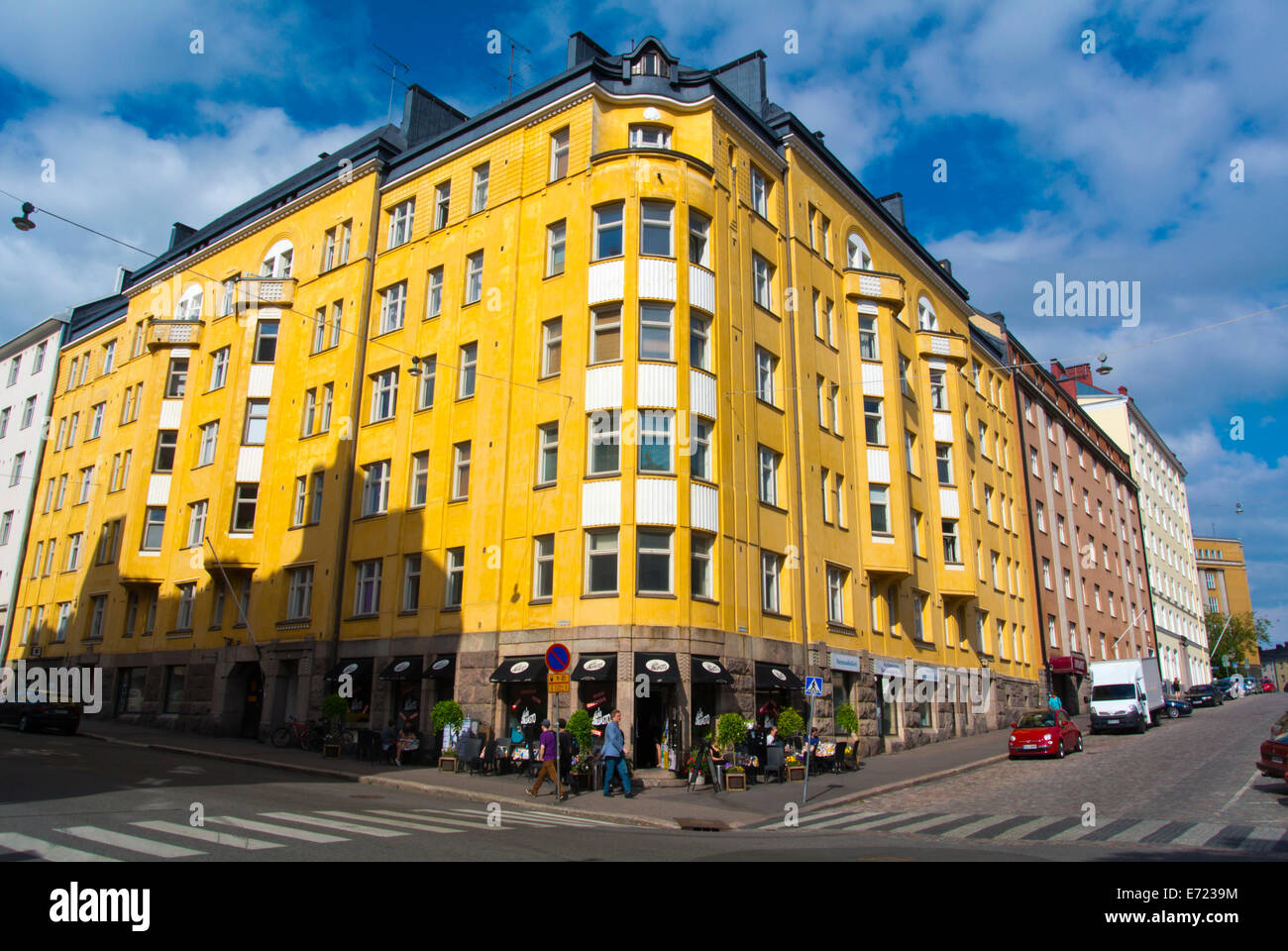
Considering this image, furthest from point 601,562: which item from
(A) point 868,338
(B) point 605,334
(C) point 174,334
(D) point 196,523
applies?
(C) point 174,334

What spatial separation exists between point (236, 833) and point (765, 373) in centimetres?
2143

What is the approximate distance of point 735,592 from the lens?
24969 millimetres

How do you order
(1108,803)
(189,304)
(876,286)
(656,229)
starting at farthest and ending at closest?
(189,304) < (876,286) < (656,229) < (1108,803)

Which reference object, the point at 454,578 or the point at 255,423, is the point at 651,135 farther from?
the point at 255,423

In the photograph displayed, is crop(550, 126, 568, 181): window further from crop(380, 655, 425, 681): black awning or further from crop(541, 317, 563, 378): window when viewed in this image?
crop(380, 655, 425, 681): black awning

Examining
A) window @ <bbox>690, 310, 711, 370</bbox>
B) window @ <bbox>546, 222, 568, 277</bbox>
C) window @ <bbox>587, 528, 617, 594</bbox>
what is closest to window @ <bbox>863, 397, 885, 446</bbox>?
window @ <bbox>690, 310, 711, 370</bbox>

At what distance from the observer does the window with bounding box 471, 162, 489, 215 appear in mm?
31031

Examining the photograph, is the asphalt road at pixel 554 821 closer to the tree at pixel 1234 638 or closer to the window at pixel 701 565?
the window at pixel 701 565

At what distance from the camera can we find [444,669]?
2602 centimetres

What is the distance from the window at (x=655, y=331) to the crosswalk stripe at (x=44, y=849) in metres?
18.2

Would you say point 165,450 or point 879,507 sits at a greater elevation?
point 165,450

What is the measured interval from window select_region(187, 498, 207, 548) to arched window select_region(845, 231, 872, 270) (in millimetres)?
28306
